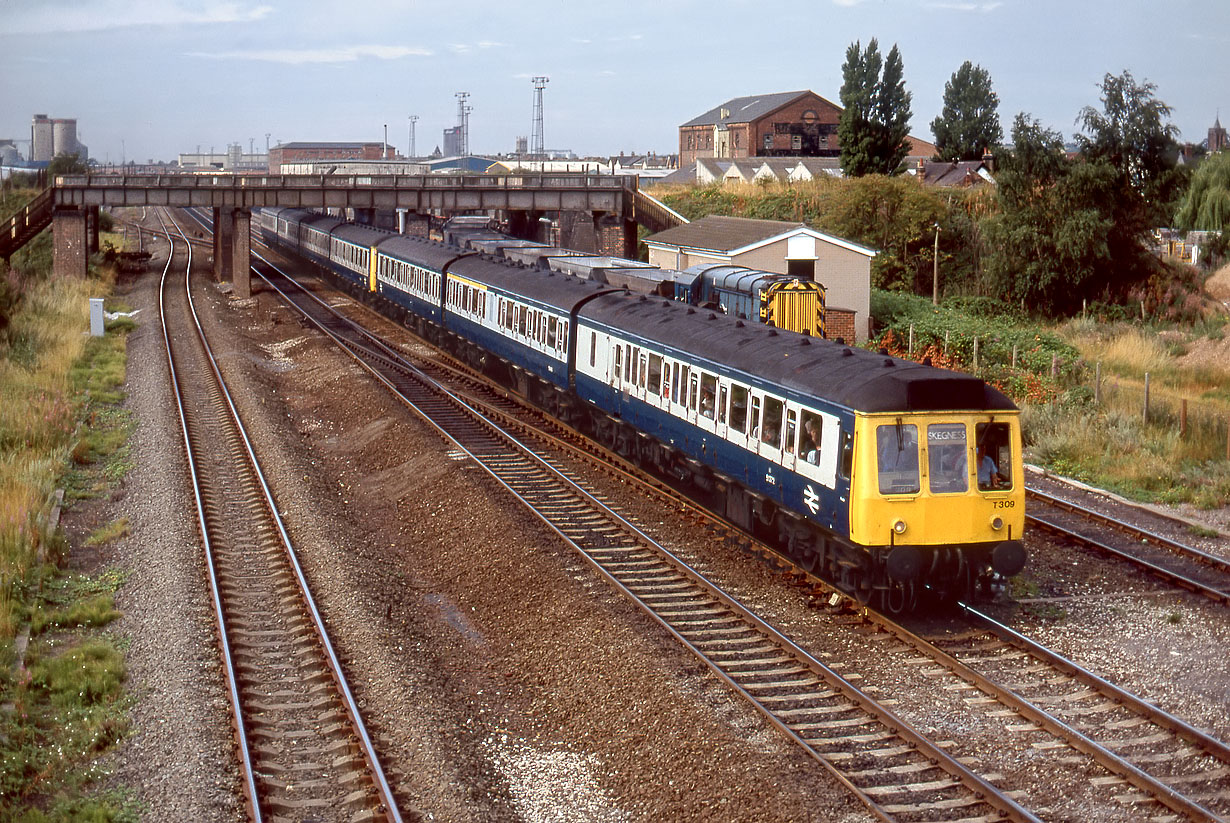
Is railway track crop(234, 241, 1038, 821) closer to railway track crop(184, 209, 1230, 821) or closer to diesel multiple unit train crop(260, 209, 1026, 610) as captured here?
railway track crop(184, 209, 1230, 821)

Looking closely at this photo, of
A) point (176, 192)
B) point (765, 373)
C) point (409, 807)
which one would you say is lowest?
point (409, 807)

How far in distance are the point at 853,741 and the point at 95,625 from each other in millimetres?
8460

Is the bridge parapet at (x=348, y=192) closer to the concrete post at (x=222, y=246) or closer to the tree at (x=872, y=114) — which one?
the concrete post at (x=222, y=246)

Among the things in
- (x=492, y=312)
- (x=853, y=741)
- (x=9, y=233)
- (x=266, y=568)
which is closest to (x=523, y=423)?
(x=492, y=312)

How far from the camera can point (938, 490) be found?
12852mm

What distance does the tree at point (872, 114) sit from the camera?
6575 cm

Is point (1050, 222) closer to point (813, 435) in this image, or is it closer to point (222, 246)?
point (813, 435)

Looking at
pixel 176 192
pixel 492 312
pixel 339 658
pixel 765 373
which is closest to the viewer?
pixel 339 658

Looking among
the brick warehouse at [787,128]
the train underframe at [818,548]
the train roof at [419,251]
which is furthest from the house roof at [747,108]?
the train underframe at [818,548]

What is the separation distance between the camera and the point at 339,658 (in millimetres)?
12555

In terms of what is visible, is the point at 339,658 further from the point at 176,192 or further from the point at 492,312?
the point at 176,192

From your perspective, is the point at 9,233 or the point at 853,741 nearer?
the point at 853,741

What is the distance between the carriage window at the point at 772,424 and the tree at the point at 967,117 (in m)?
85.6

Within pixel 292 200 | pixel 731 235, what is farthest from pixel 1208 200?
pixel 292 200
